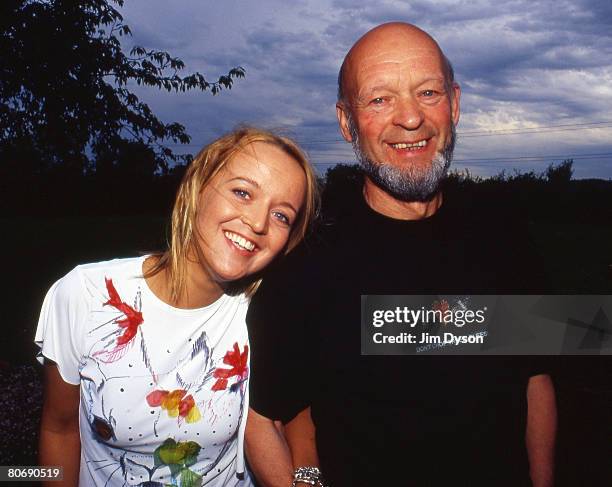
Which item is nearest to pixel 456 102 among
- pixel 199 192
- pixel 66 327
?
pixel 199 192

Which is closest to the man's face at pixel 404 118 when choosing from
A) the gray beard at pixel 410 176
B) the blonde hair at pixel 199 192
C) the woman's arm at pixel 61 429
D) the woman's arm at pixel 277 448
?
the gray beard at pixel 410 176

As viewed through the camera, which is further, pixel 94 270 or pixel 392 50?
pixel 392 50

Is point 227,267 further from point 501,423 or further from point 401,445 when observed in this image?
point 501,423

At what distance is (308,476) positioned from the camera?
1902mm

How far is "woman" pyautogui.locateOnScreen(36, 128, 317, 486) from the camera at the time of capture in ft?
5.88

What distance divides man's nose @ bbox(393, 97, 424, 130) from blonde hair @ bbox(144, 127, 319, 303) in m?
0.43

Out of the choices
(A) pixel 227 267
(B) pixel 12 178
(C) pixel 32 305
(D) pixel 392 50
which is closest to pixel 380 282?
(A) pixel 227 267

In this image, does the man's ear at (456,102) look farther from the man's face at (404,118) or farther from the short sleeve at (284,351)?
the short sleeve at (284,351)

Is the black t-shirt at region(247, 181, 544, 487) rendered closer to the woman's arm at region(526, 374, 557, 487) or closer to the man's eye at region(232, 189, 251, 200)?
the woman's arm at region(526, 374, 557, 487)

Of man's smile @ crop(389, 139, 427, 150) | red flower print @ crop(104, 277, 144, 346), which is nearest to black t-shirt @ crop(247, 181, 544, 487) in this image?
man's smile @ crop(389, 139, 427, 150)

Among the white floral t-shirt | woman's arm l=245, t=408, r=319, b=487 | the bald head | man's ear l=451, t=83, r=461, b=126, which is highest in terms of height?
the bald head

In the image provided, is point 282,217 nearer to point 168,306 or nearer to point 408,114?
point 168,306

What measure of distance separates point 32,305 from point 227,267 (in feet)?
28.7

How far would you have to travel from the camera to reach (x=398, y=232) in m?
2.02
